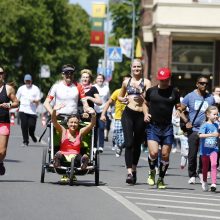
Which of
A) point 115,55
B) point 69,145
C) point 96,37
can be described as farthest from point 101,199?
point 96,37

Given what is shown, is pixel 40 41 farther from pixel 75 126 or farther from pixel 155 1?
pixel 75 126

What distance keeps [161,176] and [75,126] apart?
1459mm

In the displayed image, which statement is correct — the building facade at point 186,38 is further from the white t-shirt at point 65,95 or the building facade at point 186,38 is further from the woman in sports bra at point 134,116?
the white t-shirt at point 65,95

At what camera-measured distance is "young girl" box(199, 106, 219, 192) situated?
16938 millimetres

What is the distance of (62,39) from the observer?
104562 millimetres

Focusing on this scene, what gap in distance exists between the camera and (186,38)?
49344 mm

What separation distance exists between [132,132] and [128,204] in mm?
3554

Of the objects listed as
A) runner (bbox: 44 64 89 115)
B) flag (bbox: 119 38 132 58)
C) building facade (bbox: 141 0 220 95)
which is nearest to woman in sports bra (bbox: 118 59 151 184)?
runner (bbox: 44 64 89 115)

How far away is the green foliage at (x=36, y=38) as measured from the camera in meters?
85.2

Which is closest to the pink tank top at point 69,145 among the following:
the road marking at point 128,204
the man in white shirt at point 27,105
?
the road marking at point 128,204

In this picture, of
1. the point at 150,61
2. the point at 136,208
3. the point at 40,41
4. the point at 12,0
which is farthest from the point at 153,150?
the point at 40,41

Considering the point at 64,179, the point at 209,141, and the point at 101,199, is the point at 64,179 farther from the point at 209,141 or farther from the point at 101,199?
the point at 101,199

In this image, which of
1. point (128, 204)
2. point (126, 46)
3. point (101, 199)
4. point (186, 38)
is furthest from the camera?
point (126, 46)

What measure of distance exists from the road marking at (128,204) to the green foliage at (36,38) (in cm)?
6570
